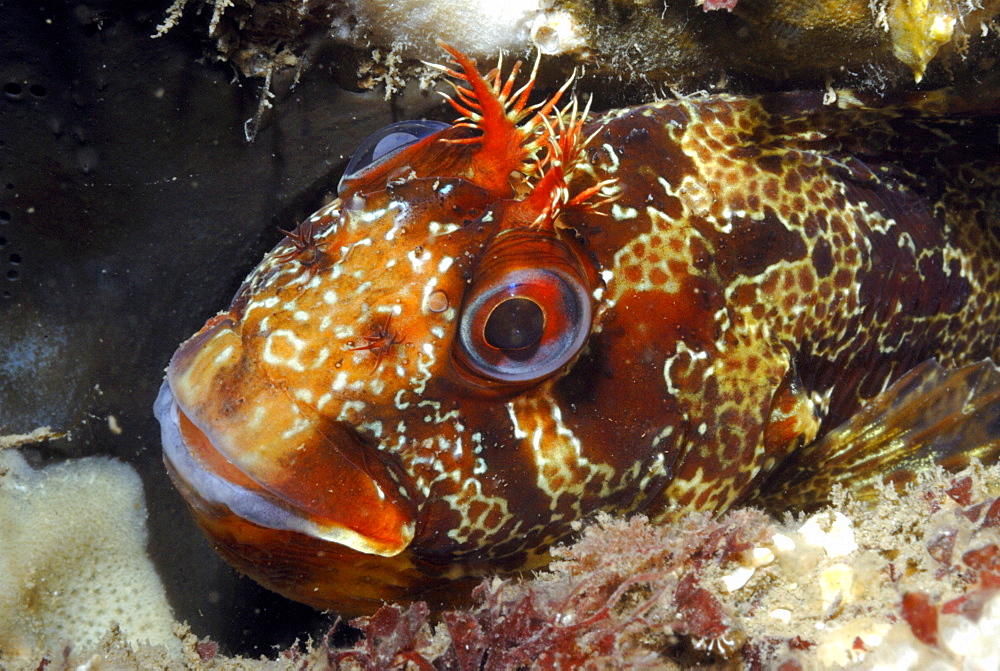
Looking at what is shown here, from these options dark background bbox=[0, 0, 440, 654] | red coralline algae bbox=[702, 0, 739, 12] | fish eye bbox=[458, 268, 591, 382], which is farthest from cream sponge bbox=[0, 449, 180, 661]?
red coralline algae bbox=[702, 0, 739, 12]

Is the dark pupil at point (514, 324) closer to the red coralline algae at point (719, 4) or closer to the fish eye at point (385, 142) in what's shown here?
the fish eye at point (385, 142)

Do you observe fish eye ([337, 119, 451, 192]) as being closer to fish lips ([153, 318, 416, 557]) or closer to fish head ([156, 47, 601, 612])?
fish head ([156, 47, 601, 612])

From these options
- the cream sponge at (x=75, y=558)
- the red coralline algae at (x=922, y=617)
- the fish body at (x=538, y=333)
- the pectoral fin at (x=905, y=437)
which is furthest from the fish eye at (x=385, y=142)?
the red coralline algae at (x=922, y=617)

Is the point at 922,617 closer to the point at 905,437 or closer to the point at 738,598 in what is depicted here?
the point at 738,598

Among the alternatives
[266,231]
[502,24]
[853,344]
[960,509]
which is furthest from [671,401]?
[266,231]

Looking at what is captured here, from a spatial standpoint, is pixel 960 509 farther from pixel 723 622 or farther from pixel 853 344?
pixel 853 344

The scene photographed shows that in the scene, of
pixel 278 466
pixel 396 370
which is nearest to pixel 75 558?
pixel 278 466

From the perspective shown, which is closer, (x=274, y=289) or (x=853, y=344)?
(x=274, y=289)
